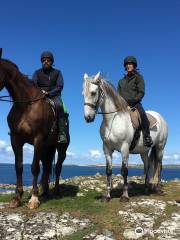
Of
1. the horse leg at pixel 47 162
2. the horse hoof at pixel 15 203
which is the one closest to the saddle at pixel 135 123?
the horse leg at pixel 47 162

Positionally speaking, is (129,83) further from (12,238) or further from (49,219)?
(12,238)

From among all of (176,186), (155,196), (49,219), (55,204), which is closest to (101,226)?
(49,219)

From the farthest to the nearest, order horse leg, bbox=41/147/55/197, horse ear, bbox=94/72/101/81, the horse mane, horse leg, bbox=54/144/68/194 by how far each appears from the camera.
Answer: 1. horse leg, bbox=54/144/68/194
2. horse leg, bbox=41/147/55/197
3. the horse mane
4. horse ear, bbox=94/72/101/81

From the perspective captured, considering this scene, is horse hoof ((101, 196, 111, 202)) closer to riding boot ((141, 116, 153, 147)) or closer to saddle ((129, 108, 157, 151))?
saddle ((129, 108, 157, 151))

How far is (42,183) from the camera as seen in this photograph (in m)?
12.6

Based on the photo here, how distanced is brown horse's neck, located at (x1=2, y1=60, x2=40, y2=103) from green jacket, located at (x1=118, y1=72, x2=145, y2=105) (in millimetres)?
2992

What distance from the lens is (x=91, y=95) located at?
35.4 feet

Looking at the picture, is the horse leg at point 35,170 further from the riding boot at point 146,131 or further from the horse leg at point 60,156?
the riding boot at point 146,131

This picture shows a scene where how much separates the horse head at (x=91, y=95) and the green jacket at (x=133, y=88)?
61.3 inches

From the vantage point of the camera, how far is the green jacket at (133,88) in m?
12.2

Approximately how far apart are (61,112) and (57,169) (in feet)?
7.28

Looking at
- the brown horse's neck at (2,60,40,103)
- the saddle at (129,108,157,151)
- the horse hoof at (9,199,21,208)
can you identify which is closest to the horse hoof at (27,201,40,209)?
the horse hoof at (9,199,21,208)

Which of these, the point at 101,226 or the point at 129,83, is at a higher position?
the point at 129,83

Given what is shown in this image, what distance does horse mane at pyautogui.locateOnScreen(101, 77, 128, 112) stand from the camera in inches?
453
